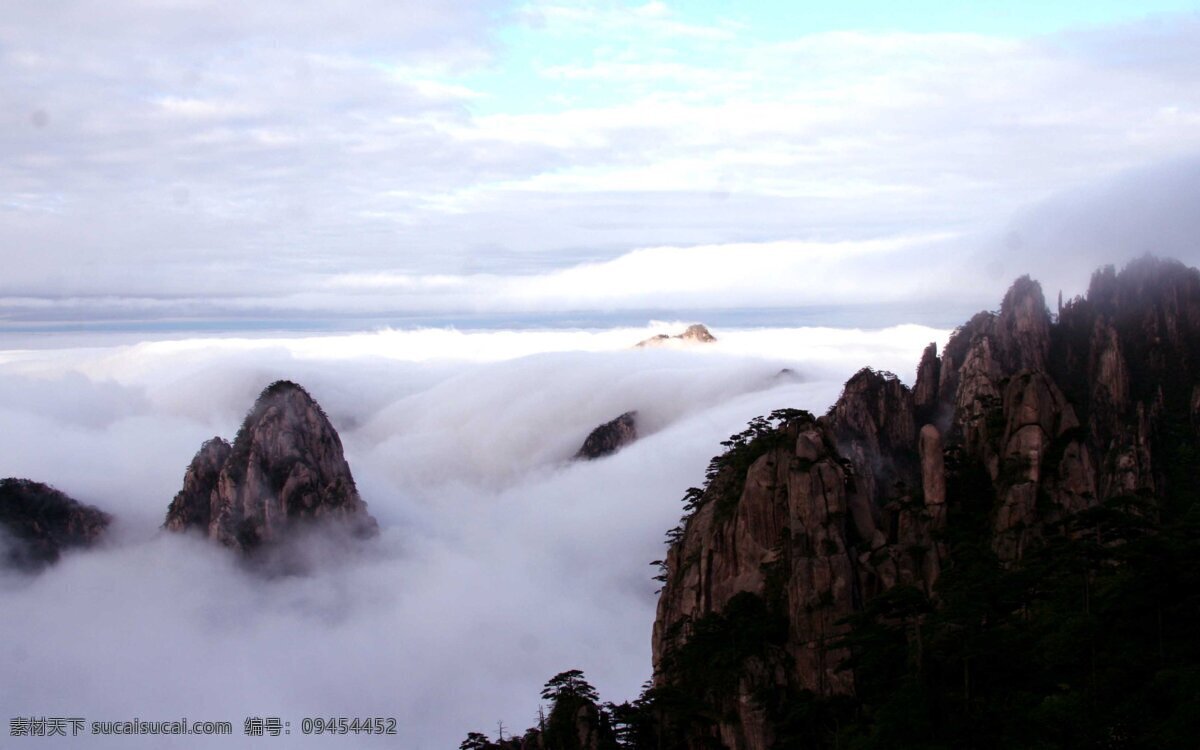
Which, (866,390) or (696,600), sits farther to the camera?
(866,390)

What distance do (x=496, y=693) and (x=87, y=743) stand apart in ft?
178

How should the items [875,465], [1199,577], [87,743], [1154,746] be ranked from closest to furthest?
[1154,746], [1199,577], [875,465], [87,743]

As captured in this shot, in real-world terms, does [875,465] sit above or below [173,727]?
above

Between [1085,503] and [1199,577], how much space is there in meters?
16.6

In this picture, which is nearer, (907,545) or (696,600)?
(907,545)

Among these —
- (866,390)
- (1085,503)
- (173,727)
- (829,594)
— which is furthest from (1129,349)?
(173,727)

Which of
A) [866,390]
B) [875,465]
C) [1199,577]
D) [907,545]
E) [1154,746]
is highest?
[866,390]

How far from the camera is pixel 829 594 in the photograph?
230ft

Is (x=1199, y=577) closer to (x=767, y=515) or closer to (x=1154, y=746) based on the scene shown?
(x=1154, y=746)

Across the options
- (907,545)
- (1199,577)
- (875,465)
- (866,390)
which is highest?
(866,390)

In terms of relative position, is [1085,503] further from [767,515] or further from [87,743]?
[87,743]

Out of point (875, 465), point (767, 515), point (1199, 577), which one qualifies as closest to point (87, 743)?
point (875, 465)

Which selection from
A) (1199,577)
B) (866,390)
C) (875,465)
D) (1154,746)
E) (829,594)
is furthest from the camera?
(866,390)

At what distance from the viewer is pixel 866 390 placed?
136 metres
